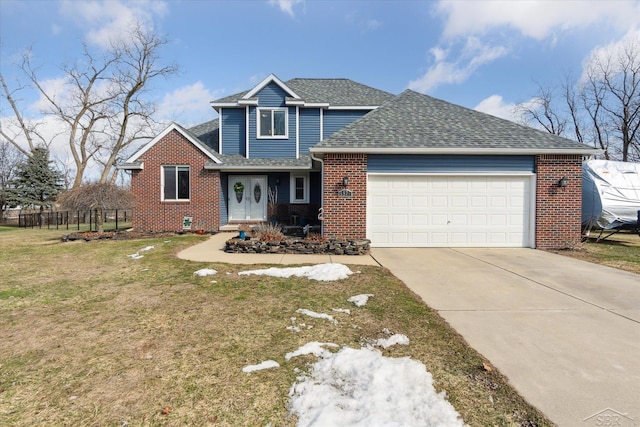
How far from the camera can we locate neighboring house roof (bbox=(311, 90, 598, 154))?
31.9ft

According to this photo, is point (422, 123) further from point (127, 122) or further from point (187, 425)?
point (127, 122)

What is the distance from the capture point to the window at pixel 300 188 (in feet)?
49.3

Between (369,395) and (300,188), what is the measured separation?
12.9 metres

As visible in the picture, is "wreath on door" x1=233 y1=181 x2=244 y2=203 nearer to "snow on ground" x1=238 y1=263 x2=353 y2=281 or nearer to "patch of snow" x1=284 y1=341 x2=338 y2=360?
"snow on ground" x1=238 y1=263 x2=353 y2=281

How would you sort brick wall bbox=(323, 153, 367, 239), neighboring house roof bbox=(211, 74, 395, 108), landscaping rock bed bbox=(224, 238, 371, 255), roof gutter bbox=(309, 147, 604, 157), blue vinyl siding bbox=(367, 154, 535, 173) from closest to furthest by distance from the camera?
1. landscaping rock bed bbox=(224, 238, 371, 255)
2. roof gutter bbox=(309, 147, 604, 157)
3. brick wall bbox=(323, 153, 367, 239)
4. blue vinyl siding bbox=(367, 154, 535, 173)
5. neighboring house roof bbox=(211, 74, 395, 108)

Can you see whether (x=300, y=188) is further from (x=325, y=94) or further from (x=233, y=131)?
(x=325, y=94)

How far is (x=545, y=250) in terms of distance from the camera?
978 centimetres

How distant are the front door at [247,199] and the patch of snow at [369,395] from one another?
40.9 ft

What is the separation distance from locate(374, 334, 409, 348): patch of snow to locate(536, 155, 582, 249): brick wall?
28.2ft

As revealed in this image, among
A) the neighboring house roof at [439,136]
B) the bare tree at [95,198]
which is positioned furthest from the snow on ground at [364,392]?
the bare tree at [95,198]

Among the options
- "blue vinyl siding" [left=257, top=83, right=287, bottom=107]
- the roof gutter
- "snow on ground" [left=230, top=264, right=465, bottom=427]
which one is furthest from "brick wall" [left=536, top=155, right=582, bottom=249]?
"blue vinyl siding" [left=257, top=83, right=287, bottom=107]

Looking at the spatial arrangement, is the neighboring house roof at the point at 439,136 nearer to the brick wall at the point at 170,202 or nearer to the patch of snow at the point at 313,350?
the brick wall at the point at 170,202

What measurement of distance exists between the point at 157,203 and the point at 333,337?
494 inches

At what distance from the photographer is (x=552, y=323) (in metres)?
4.07
